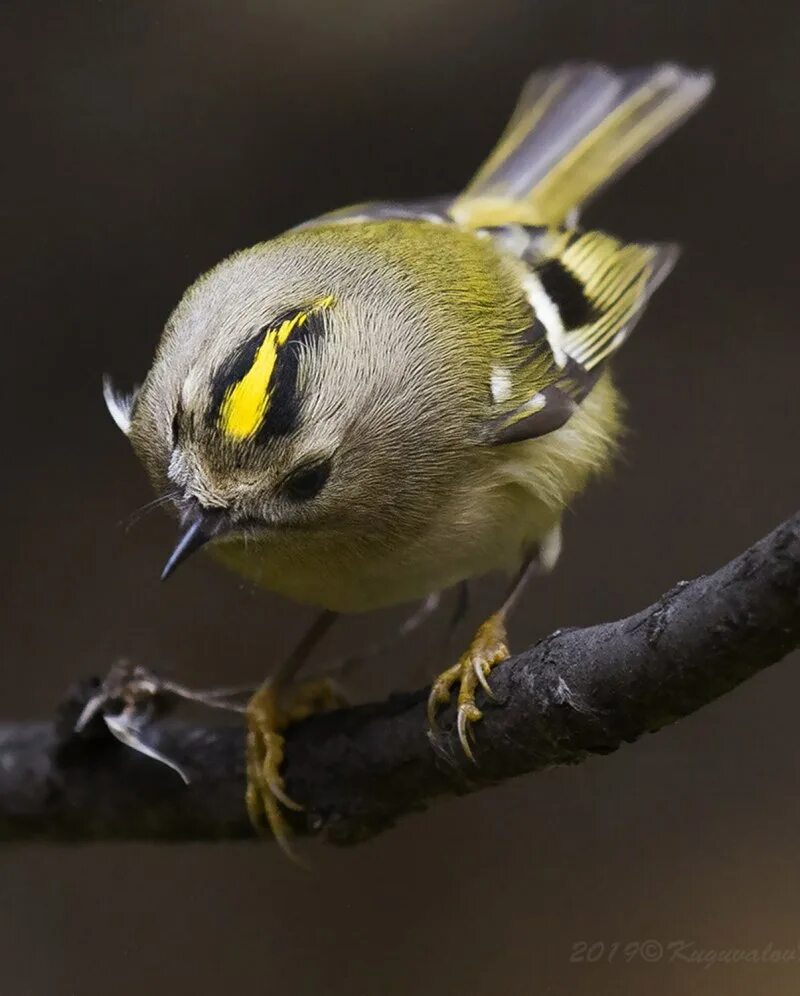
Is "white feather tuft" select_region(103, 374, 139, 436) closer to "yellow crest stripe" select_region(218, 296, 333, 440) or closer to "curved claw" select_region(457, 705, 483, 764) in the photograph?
"yellow crest stripe" select_region(218, 296, 333, 440)

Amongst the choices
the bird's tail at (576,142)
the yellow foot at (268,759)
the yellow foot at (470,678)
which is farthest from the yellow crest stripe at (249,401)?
the bird's tail at (576,142)

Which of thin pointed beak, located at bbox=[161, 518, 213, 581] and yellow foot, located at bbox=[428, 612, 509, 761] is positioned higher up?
thin pointed beak, located at bbox=[161, 518, 213, 581]

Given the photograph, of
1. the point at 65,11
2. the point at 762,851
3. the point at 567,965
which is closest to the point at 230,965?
the point at 567,965

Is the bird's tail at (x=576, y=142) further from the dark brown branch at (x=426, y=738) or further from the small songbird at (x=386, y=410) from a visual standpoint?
Answer: the dark brown branch at (x=426, y=738)

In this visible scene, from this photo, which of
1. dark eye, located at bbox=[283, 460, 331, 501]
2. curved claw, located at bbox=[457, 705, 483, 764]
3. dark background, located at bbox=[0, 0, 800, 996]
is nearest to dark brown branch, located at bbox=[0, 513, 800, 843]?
curved claw, located at bbox=[457, 705, 483, 764]

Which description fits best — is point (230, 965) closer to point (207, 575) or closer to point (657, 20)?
point (207, 575)

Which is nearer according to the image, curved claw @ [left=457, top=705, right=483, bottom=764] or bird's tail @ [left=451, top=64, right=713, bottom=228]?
curved claw @ [left=457, top=705, right=483, bottom=764]
